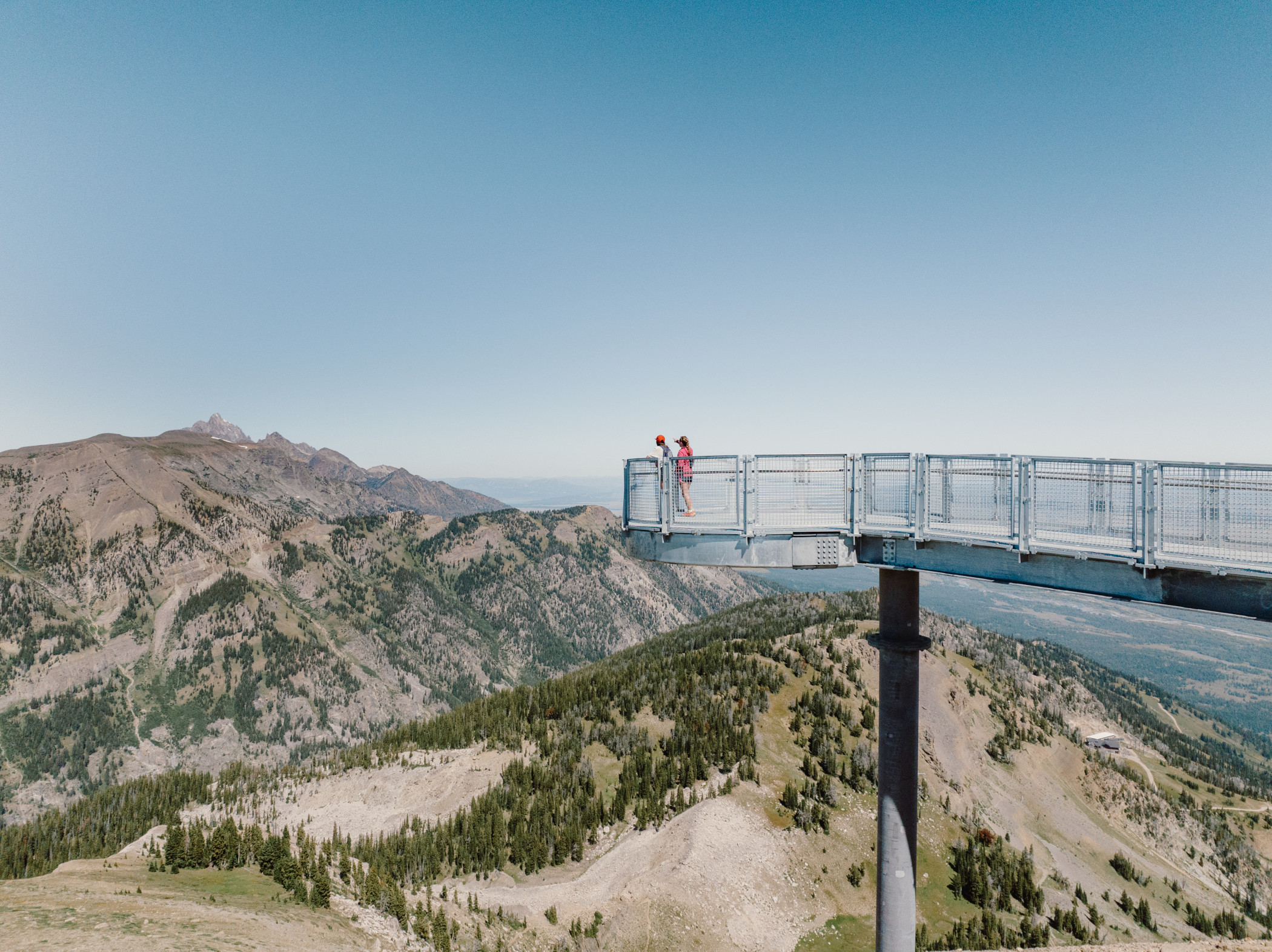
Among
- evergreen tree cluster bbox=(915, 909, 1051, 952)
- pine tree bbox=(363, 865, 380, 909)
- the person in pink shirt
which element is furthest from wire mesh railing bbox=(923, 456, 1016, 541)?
evergreen tree cluster bbox=(915, 909, 1051, 952)

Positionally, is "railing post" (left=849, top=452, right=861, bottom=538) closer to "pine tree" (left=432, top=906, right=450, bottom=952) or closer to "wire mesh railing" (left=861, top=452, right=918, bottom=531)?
"wire mesh railing" (left=861, top=452, right=918, bottom=531)

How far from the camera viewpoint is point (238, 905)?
17578 mm

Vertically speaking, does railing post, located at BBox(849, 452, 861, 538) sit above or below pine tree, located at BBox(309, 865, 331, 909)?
above

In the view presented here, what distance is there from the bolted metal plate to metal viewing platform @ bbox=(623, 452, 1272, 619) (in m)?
0.03

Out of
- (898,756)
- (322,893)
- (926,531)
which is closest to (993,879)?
(898,756)

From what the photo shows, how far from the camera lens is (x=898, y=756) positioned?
1808cm

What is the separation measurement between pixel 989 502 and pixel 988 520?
41 cm

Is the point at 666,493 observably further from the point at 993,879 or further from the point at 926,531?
the point at 993,879

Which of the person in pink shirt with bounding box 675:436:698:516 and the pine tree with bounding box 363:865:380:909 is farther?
the pine tree with bounding box 363:865:380:909

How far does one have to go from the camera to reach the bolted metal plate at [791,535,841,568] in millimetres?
15953

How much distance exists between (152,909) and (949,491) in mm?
22655

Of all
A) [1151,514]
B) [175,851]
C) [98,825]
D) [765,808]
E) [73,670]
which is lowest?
[73,670]

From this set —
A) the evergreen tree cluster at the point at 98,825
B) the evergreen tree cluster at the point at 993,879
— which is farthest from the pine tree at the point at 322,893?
the evergreen tree cluster at the point at 98,825

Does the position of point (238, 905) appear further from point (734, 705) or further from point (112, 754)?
point (112, 754)
